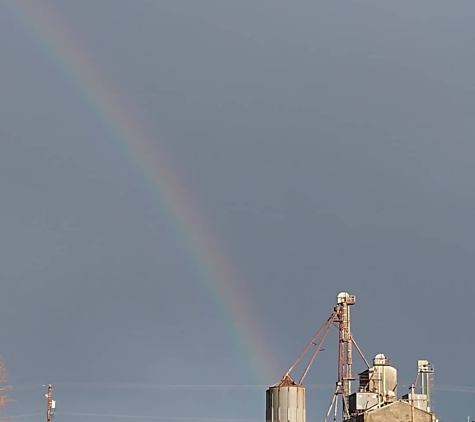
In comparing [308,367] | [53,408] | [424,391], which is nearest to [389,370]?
[424,391]

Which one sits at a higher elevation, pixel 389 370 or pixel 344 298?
pixel 344 298

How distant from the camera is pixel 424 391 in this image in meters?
128

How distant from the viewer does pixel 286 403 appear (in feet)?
385

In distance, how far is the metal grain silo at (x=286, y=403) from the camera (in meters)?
117

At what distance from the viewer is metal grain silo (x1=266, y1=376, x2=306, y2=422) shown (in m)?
117

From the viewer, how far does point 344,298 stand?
436ft

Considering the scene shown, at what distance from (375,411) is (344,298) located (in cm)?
2382

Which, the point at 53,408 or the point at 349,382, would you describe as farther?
the point at 349,382

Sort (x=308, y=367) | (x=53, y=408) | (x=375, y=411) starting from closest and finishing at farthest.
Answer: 1. (x=53, y=408)
2. (x=375, y=411)
3. (x=308, y=367)

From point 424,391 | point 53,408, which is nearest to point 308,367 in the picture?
point 424,391

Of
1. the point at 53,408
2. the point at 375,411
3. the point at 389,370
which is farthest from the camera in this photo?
the point at 389,370

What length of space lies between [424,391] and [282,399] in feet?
73.0

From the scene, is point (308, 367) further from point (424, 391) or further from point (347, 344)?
point (424, 391)

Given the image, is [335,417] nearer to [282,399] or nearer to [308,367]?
[308,367]
